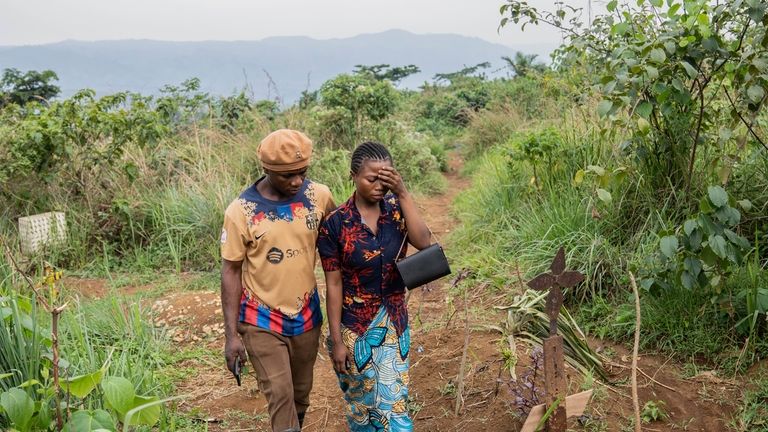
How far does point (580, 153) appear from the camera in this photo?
5.27 m

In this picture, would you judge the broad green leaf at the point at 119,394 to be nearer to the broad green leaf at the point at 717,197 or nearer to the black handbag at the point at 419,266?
the black handbag at the point at 419,266

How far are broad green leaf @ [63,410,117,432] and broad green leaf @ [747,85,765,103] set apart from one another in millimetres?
2909

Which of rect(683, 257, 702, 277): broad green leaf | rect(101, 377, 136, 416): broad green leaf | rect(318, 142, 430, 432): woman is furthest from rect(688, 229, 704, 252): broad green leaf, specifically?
rect(101, 377, 136, 416): broad green leaf

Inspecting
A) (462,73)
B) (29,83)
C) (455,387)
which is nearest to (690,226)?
(455,387)

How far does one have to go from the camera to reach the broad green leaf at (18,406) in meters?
2.14

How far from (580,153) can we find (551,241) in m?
1.01

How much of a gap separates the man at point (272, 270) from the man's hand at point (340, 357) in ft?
0.50

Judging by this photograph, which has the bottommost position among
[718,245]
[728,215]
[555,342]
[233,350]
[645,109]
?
[233,350]

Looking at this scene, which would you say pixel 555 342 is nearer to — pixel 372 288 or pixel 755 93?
pixel 372 288

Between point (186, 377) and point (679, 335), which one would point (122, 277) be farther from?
point (679, 335)

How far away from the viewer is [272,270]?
101 inches

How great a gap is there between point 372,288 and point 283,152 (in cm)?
61

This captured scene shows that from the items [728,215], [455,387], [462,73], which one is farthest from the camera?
[462,73]

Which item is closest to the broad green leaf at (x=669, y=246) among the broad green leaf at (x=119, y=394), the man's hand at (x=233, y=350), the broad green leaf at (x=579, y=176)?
the broad green leaf at (x=579, y=176)
